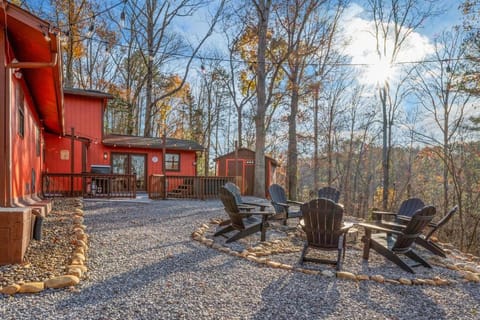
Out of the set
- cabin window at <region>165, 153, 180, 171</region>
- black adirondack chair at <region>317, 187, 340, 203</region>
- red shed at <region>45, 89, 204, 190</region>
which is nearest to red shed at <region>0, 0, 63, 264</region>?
red shed at <region>45, 89, 204, 190</region>

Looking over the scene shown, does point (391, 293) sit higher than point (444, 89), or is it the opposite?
point (444, 89)

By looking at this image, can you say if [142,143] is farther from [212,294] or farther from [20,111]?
[212,294]

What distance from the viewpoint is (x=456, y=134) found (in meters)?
12.8

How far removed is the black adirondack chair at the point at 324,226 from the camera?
4012 millimetres

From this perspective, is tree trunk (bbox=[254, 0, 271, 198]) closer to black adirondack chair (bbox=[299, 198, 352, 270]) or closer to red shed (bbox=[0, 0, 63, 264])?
red shed (bbox=[0, 0, 63, 264])

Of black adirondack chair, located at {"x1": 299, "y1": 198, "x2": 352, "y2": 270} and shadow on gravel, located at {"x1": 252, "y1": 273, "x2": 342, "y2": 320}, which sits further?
black adirondack chair, located at {"x1": 299, "y1": 198, "x2": 352, "y2": 270}

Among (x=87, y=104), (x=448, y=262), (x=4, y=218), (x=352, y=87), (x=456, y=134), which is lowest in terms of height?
(x=448, y=262)

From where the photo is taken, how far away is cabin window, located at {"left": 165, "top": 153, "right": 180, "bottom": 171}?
1472 centimetres

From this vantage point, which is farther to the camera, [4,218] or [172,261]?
[172,261]

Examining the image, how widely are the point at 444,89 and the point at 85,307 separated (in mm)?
15037

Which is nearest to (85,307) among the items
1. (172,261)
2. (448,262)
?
(172,261)

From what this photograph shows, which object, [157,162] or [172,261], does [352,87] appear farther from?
[172,261]

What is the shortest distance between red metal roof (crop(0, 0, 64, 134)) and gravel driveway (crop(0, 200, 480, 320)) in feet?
9.54

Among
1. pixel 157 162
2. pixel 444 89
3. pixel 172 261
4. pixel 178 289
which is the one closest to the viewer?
pixel 178 289
